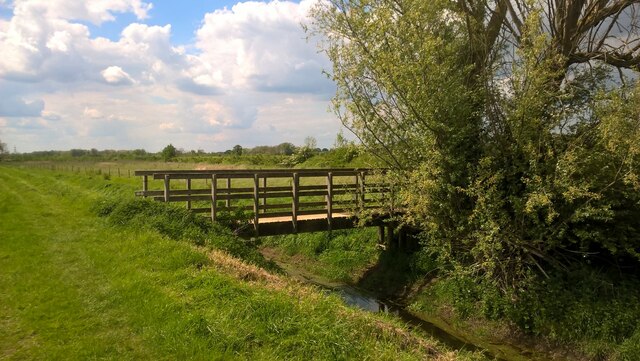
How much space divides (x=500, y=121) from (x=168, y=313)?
8305 mm

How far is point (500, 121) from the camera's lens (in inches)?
417

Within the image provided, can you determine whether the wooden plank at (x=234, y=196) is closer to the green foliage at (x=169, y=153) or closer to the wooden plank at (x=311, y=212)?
the wooden plank at (x=311, y=212)

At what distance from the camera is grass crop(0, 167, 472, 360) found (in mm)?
5410

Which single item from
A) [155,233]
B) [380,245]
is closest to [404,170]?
[380,245]

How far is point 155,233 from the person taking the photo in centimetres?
1020

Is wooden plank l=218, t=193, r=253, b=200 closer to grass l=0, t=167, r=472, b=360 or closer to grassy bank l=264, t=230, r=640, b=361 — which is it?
grass l=0, t=167, r=472, b=360

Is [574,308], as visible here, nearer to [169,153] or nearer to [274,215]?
[274,215]

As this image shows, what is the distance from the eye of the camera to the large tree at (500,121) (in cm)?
930

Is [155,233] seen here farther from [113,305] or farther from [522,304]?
[522,304]

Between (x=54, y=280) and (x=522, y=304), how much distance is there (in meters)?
9.59

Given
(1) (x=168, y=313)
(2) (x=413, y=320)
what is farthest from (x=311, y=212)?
(1) (x=168, y=313)

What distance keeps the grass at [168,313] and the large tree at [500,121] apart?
175 inches

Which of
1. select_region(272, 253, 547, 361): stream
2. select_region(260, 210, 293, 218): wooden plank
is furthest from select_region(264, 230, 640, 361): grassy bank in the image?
select_region(260, 210, 293, 218): wooden plank

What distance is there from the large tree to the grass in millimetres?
4454
